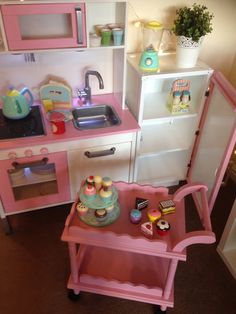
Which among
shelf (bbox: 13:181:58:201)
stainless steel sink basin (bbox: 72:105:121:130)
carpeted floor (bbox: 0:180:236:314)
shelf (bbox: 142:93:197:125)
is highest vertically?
shelf (bbox: 142:93:197:125)

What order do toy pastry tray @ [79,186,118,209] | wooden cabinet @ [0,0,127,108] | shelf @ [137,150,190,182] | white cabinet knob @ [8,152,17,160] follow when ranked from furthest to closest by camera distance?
1. shelf @ [137,150,190,182]
2. white cabinet knob @ [8,152,17,160]
3. wooden cabinet @ [0,0,127,108]
4. toy pastry tray @ [79,186,118,209]

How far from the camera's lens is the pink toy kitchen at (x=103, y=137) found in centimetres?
147

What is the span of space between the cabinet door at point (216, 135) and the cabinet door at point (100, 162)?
0.55m

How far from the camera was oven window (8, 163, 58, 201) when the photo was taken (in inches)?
74.3

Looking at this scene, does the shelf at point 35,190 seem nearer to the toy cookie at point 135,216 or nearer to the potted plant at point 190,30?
the toy cookie at point 135,216

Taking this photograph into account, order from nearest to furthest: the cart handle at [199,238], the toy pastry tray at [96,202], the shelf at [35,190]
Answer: the cart handle at [199,238], the toy pastry tray at [96,202], the shelf at [35,190]

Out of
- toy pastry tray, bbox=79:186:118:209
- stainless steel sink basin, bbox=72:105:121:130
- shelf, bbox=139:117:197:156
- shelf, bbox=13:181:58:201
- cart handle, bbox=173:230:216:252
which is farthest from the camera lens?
shelf, bbox=139:117:197:156

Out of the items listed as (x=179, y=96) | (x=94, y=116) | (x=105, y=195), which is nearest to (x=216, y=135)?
(x=179, y=96)

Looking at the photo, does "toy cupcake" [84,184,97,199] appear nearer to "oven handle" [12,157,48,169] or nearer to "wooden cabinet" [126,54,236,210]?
"oven handle" [12,157,48,169]

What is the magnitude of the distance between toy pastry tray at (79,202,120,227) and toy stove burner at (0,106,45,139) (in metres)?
0.59

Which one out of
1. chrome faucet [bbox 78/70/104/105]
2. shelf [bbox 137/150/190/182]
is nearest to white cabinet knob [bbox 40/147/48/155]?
chrome faucet [bbox 78/70/104/105]

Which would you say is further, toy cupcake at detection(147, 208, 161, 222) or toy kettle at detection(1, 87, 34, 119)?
toy kettle at detection(1, 87, 34, 119)

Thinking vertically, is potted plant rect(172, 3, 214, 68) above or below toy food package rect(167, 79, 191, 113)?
above

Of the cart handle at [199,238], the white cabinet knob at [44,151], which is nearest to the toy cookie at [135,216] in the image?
the cart handle at [199,238]
